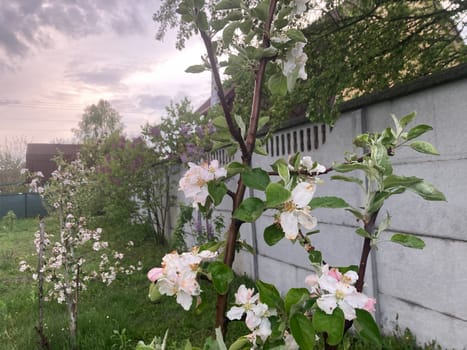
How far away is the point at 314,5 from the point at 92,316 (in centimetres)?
361

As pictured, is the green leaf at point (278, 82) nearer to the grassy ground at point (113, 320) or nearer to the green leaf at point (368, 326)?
the green leaf at point (368, 326)

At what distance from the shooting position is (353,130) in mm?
2799

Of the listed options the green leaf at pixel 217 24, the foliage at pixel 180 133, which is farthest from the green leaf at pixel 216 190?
the foliage at pixel 180 133

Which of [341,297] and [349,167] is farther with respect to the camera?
[349,167]

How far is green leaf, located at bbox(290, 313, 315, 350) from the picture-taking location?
0.70 metres

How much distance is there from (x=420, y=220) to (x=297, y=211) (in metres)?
1.94

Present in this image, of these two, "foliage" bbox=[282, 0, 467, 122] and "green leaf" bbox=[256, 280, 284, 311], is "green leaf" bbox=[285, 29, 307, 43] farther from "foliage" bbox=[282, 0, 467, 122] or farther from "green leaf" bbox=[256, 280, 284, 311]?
"foliage" bbox=[282, 0, 467, 122]

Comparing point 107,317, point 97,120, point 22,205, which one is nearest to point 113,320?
point 107,317

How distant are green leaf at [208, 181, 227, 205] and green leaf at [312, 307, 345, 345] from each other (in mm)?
291

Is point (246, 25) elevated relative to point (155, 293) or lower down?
elevated

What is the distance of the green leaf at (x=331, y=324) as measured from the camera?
2.17 feet

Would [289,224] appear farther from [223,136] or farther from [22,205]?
[22,205]

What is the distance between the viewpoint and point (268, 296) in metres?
0.79

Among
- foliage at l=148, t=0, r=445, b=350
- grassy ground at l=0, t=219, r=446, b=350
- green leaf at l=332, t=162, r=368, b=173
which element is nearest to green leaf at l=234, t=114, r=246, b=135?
foliage at l=148, t=0, r=445, b=350
